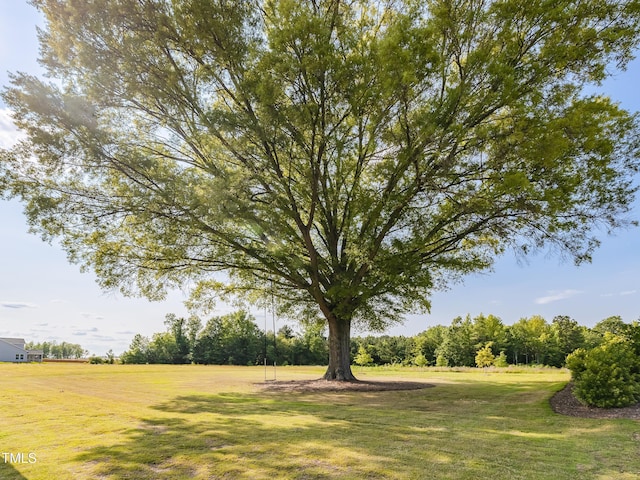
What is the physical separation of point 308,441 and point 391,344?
211 ft

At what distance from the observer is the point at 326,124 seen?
14.0 m

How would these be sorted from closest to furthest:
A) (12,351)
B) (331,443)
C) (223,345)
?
(331,443), (223,345), (12,351)

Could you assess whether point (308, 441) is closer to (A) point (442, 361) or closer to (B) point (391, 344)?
(A) point (442, 361)

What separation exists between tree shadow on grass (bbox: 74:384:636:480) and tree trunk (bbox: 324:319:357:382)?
6809 mm

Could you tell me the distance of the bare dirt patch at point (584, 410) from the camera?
837cm

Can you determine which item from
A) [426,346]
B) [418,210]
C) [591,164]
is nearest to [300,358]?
[426,346]

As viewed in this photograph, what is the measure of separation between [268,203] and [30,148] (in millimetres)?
7706

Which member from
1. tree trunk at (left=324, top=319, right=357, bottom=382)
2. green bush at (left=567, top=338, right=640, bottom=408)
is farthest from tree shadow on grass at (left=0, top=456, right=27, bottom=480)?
tree trunk at (left=324, top=319, right=357, bottom=382)

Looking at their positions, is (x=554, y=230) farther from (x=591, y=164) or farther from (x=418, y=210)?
(x=418, y=210)

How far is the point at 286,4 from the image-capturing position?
38.3 ft

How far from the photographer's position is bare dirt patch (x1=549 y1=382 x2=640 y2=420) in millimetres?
8367

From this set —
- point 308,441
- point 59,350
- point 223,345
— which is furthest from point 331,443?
point 59,350

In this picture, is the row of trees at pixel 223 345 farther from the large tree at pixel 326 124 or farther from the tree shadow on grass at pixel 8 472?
the tree shadow on grass at pixel 8 472

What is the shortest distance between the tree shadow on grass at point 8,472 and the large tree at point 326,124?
769 centimetres
